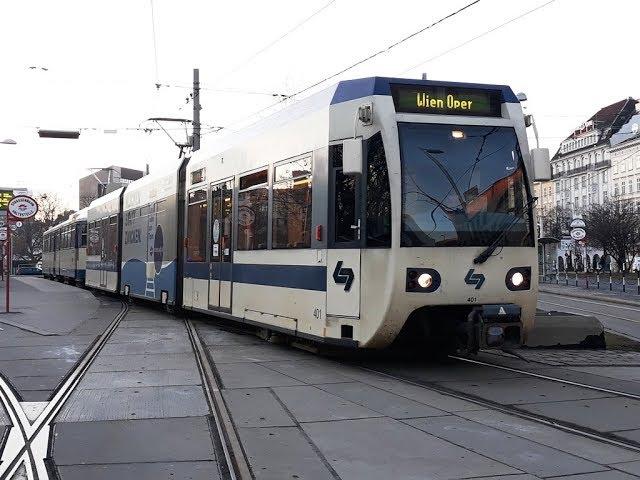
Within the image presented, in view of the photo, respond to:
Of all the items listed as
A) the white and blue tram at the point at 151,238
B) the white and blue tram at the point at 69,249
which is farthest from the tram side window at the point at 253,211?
the white and blue tram at the point at 69,249

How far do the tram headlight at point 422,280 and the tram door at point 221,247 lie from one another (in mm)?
4864

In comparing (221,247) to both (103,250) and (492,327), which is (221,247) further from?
(103,250)

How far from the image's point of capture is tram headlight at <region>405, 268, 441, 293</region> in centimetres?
861

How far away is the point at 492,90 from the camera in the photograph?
31.2ft

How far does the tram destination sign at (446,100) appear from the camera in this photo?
9.06 metres

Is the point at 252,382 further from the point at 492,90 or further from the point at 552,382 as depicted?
the point at 492,90

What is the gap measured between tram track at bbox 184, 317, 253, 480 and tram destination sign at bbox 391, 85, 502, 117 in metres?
4.06

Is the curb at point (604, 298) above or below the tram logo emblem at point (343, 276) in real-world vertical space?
below

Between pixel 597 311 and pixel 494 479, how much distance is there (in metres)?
19.1

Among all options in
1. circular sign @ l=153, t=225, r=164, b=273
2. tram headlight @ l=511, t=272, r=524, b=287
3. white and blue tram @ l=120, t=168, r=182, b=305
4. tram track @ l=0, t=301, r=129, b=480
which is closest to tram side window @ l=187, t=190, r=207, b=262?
white and blue tram @ l=120, t=168, r=182, b=305

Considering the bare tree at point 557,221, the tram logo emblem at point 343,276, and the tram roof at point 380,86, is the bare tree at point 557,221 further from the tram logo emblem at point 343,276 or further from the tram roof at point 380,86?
the tram logo emblem at point 343,276

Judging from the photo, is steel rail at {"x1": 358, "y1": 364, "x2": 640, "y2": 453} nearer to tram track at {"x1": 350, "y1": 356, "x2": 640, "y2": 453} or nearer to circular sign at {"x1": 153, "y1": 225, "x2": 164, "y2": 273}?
tram track at {"x1": 350, "y1": 356, "x2": 640, "y2": 453}

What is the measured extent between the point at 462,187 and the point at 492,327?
68.7 inches

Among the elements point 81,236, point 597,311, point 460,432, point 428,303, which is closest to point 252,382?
point 428,303
